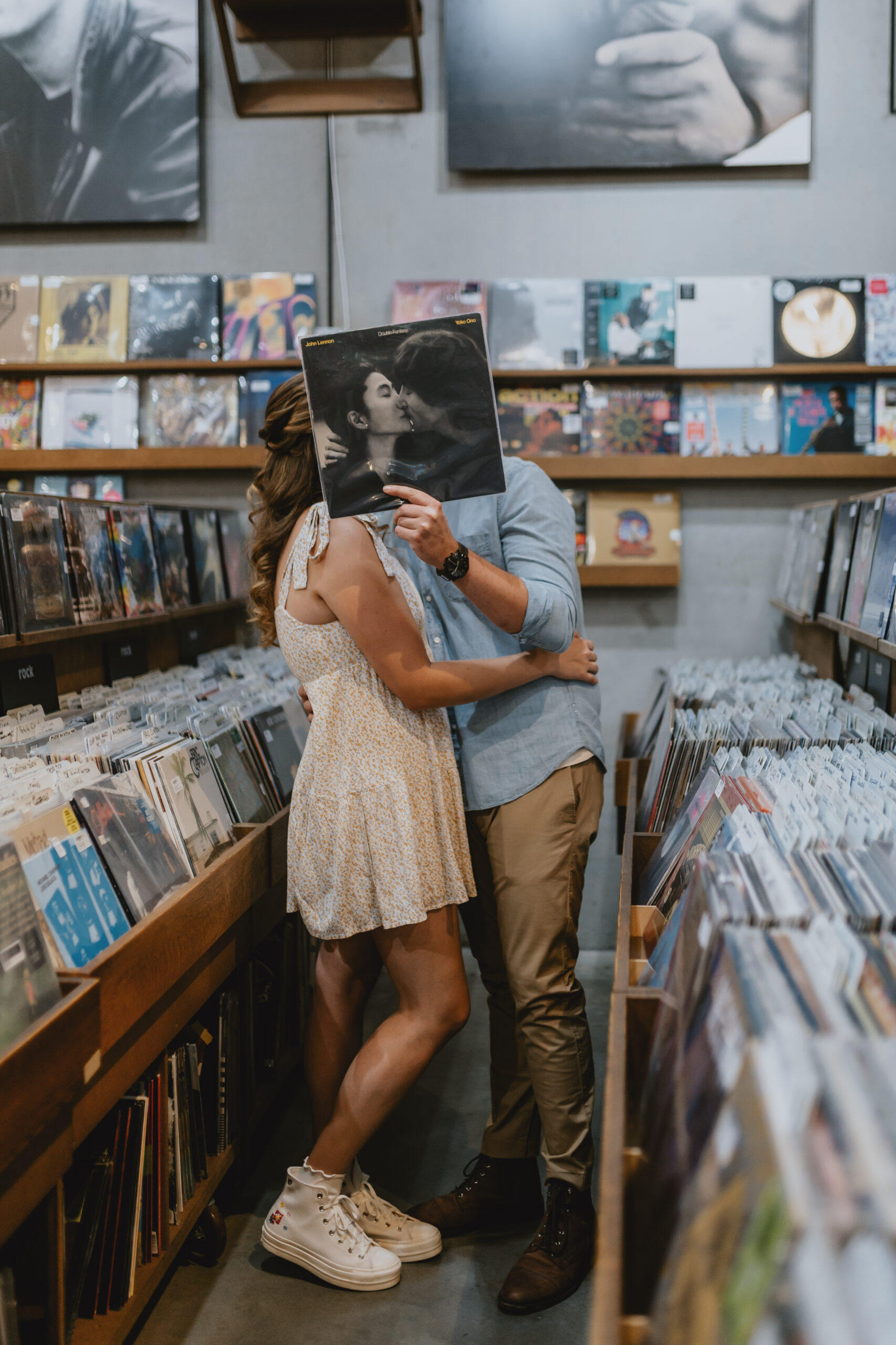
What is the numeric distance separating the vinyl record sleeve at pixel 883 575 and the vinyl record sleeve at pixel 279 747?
1.33m

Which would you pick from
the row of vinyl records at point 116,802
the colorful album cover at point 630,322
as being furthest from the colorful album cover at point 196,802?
the colorful album cover at point 630,322

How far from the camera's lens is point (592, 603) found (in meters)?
3.90

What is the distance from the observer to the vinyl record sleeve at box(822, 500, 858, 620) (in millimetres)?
2658

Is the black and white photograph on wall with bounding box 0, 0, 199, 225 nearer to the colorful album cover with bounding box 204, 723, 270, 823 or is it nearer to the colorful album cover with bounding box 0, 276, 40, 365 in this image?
the colorful album cover with bounding box 0, 276, 40, 365

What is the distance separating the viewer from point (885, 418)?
12.0 feet

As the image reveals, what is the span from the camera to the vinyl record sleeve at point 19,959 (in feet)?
3.88

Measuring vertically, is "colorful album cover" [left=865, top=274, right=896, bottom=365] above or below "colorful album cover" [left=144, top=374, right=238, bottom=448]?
above

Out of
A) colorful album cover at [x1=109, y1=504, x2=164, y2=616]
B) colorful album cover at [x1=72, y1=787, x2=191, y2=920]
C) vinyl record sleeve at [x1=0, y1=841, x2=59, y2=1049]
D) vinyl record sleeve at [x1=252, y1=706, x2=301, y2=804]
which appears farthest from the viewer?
colorful album cover at [x1=109, y1=504, x2=164, y2=616]

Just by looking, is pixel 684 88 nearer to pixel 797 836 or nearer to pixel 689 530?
pixel 689 530

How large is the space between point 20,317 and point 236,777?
2.46 meters

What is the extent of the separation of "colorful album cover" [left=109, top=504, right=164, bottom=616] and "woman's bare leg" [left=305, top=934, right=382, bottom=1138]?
4.17 ft

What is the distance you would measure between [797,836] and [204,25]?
3884mm

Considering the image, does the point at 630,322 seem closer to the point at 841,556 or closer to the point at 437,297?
the point at 437,297

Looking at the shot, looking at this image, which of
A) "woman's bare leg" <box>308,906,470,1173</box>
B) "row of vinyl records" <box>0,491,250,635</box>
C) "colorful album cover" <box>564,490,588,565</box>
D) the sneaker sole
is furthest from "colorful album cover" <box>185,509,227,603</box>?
the sneaker sole
